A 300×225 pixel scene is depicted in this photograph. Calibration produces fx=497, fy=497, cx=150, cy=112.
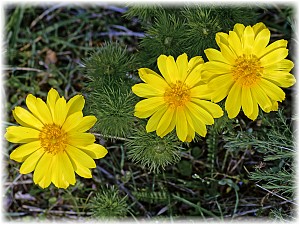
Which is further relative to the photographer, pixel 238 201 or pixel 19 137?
pixel 238 201

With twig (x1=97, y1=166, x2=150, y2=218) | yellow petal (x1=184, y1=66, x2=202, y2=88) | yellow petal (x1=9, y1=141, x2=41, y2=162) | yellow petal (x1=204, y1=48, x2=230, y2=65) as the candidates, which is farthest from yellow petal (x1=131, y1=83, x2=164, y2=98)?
twig (x1=97, y1=166, x2=150, y2=218)

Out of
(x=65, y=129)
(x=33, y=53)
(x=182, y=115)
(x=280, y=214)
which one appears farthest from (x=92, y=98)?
(x=280, y=214)

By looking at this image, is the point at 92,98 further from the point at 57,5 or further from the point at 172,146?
the point at 57,5

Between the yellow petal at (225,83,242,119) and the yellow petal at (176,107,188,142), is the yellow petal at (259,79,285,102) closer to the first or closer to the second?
the yellow petal at (225,83,242,119)

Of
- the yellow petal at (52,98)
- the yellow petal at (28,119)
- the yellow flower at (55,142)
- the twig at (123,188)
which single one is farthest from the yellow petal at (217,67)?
the twig at (123,188)

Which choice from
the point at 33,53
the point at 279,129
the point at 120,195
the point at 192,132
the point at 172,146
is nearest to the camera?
the point at 192,132

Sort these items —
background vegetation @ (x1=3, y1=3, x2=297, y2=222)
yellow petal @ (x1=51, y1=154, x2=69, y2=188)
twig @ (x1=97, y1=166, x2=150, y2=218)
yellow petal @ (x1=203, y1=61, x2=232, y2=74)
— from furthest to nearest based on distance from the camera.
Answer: twig @ (x1=97, y1=166, x2=150, y2=218) → background vegetation @ (x1=3, y1=3, x2=297, y2=222) → yellow petal @ (x1=51, y1=154, x2=69, y2=188) → yellow petal @ (x1=203, y1=61, x2=232, y2=74)

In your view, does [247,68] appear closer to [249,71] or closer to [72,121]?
[249,71]
